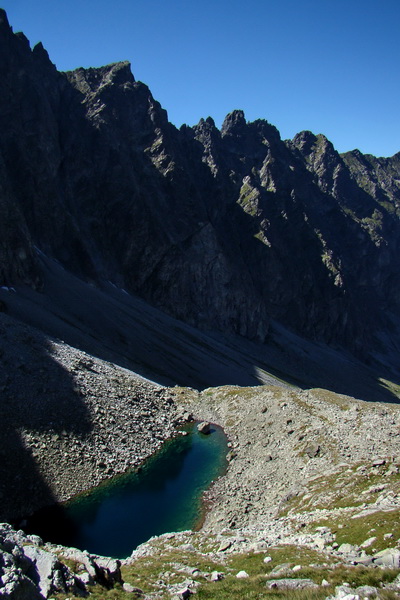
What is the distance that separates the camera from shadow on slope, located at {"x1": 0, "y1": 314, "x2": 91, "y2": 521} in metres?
41.8

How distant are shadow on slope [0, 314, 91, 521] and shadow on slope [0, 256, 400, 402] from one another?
73.1 feet

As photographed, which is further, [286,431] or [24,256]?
[24,256]

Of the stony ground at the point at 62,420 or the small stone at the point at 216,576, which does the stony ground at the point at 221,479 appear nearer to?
the small stone at the point at 216,576

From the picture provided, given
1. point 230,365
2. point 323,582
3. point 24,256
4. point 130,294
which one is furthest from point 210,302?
point 323,582

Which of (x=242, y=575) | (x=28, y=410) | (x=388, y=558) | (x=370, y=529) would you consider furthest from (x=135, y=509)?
(x=388, y=558)

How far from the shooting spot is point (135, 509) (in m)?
44.3

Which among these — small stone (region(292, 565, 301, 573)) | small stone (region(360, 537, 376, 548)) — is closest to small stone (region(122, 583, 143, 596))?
small stone (region(292, 565, 301, 573))

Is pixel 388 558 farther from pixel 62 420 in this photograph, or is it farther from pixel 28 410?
pixel 28 410

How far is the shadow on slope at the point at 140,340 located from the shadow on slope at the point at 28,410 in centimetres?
2228

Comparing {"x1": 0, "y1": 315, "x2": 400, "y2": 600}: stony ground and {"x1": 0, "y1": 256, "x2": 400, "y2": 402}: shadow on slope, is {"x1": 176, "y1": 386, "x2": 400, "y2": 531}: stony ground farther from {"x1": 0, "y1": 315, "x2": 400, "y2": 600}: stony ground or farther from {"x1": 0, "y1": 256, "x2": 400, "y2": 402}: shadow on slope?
{"x1": 0, "y1": 256, "x2": 400, "y2": 402}: shadow on slope

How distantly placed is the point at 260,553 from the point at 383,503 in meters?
10.6

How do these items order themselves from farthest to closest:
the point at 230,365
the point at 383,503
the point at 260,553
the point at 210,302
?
the point at 210,302 < the point at 230,365 < the point at 383,503 < the point at 260,553

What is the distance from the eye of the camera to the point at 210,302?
19325 centimetres

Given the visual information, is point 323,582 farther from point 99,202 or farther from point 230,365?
point 99,202
